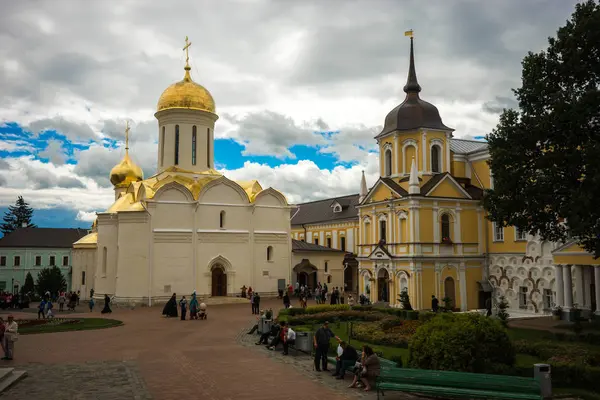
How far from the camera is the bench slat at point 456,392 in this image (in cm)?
1017

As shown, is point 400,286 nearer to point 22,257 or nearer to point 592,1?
point 592,1

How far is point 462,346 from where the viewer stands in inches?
483

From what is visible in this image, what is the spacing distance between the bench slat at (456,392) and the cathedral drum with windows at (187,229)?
2789 cm

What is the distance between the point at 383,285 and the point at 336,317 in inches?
446

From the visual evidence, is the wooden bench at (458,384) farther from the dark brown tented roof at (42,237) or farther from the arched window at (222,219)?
the dark brown tented roof at (42,237)

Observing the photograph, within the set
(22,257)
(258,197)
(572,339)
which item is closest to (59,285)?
(22,257)

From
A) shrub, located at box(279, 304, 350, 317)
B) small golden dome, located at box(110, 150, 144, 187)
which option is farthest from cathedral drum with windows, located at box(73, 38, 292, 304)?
shrub, located at box(279, 304, 350, 317)

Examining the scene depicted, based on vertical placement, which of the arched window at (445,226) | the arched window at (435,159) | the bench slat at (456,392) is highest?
the arched window at (435,159)

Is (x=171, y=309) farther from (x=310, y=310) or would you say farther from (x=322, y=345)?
(x=322, y=345)

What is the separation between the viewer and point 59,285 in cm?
5181

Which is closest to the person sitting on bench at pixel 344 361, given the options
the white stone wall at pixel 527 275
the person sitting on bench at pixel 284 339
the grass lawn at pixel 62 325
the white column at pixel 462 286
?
the person sitting on bench at pixel 284 339

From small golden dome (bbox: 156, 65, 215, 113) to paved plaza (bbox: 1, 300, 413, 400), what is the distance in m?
21.9

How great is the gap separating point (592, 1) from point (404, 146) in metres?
19.1

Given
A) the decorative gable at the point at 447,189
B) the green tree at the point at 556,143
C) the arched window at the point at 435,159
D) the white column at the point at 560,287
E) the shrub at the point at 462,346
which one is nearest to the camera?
the shrub at the point at 462,346
